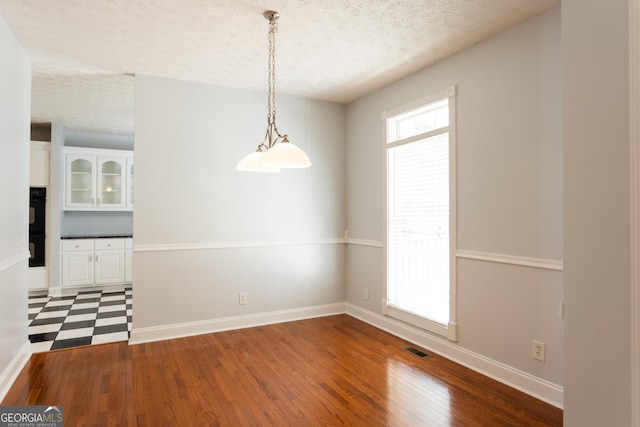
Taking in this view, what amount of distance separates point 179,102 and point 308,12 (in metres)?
1.90

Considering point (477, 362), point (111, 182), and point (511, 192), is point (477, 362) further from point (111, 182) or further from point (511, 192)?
point (111, 182)

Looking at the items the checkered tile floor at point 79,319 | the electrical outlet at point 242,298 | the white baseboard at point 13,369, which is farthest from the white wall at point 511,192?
the checkered tile floor at point 79,319

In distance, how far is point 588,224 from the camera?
1449 mm

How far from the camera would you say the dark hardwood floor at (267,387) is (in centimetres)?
234

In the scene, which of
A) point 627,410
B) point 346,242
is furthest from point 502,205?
point 346,242

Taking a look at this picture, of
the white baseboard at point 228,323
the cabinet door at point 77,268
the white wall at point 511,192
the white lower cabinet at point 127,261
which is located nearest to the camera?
the white wall at point 511,192

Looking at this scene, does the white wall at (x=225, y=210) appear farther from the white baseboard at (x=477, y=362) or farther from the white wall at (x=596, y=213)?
the white wall at (x=596, y=213)

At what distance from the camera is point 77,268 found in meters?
5.83

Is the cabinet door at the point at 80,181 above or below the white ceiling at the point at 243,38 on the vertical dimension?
below

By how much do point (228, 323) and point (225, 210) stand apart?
1226 millimetres

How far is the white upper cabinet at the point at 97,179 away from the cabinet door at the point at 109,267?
0.80 m

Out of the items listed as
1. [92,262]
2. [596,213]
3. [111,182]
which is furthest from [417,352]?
[111,182]

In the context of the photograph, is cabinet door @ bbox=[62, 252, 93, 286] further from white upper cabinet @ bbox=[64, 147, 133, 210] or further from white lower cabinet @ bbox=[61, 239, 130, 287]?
white upper cabinet @ bbox=[64, 147, 133, 210]

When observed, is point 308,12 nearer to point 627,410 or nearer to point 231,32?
point 231,32
